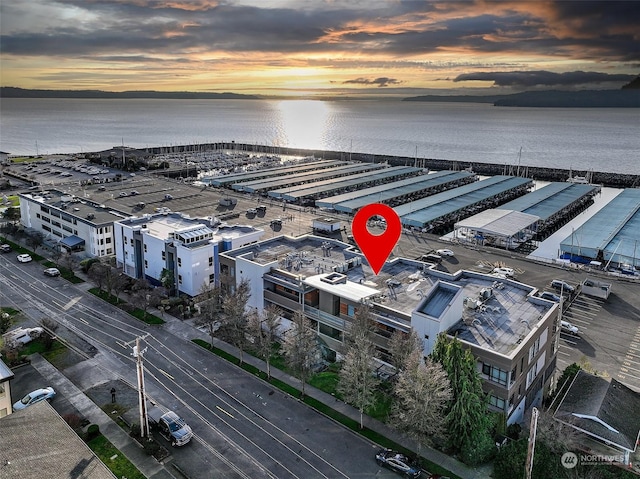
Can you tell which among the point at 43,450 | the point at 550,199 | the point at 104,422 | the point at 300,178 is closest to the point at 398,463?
the point at 43,450

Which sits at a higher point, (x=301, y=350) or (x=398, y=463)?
(x=301, y=350)

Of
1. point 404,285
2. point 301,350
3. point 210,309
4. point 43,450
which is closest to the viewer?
point 43,450

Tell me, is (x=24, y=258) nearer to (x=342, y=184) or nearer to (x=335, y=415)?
(x=335, y=415)

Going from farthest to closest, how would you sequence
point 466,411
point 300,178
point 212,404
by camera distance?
point 300,178 → point 212,404 → point 466,411

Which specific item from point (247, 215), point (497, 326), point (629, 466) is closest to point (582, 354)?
point (497, 326)

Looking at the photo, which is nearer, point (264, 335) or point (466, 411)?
point (466, 411)

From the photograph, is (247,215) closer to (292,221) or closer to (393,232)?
(292,221)

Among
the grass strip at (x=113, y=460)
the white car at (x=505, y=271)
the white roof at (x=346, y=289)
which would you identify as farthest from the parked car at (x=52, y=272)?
the white car at (x=505, y=271)

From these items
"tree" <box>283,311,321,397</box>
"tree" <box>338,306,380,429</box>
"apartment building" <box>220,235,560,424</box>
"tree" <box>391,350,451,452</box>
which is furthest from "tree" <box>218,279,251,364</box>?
"tree" <box>391,350,451,452</box>
